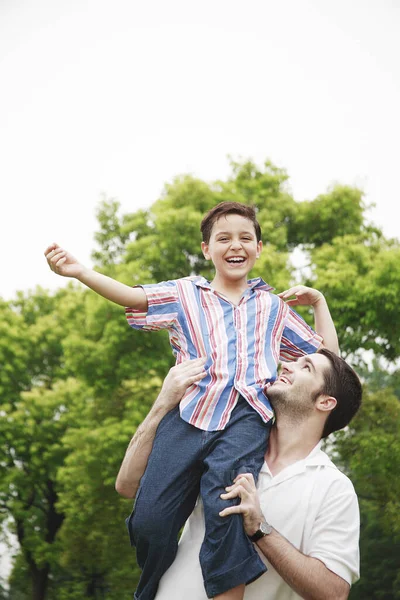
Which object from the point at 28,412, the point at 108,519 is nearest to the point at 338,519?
the point at 108,519

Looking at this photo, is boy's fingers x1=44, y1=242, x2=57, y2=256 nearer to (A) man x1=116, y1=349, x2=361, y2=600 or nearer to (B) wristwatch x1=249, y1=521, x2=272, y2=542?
(A) man x1=116, y1=349, x2=361, y2=600

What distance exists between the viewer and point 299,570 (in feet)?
10.7

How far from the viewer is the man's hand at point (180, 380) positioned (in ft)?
11.3

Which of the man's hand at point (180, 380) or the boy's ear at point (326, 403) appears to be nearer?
the man's hand at point (180, 380)

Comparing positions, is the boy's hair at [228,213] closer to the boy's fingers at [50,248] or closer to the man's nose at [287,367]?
the man's nose at [287,367]

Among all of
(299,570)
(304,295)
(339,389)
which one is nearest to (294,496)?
(299,570)

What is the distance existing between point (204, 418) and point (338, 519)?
0.85m

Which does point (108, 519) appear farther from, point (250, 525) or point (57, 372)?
point (250, 525)

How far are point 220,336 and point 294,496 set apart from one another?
0.90m

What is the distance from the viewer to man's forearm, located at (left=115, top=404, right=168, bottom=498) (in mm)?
3555

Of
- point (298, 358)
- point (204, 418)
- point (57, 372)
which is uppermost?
point (57, 372)

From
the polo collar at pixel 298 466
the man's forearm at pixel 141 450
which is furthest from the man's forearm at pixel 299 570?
the man's forearm at pixel 141 450

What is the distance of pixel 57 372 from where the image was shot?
2202 cm

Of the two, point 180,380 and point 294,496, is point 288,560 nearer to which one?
point 294,496
